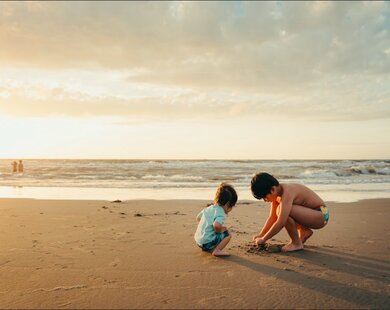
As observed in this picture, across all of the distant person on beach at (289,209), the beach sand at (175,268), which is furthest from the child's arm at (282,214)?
the beach sand at (175,268)

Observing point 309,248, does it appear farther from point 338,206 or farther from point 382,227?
point 338,206

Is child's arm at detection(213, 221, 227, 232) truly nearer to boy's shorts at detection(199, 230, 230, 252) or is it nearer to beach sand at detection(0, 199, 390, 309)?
boy's shorts at detection(199, 230, 230, 252)

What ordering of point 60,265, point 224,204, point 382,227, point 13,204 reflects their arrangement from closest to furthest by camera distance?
point 60,265 → point 224,204 → point 382,227 → point 13,204

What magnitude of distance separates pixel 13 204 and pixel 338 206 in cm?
777

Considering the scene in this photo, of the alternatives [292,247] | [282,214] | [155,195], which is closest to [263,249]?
[292,247]

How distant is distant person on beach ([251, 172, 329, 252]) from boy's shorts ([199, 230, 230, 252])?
0.49 m

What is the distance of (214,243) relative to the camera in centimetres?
440

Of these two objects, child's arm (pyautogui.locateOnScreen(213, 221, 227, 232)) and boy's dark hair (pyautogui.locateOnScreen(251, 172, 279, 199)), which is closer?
child's arm (pyautogui.locateOnScreen(213, 221, 227, 232))

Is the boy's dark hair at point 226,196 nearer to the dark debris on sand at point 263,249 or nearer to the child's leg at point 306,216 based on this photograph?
the dark debris on sand at point 263,249

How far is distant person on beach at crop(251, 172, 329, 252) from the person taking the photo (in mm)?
4465

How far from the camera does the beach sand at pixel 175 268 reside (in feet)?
9.57

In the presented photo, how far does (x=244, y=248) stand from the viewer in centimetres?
471

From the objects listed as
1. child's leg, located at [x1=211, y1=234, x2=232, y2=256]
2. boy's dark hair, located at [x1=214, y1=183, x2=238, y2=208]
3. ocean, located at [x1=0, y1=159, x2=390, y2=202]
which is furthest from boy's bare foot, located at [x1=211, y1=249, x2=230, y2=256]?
ocean, located at [x1=0, y1=159, x2=390, y2=202]

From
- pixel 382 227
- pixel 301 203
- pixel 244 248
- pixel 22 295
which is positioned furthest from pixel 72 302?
pixel 382 227
